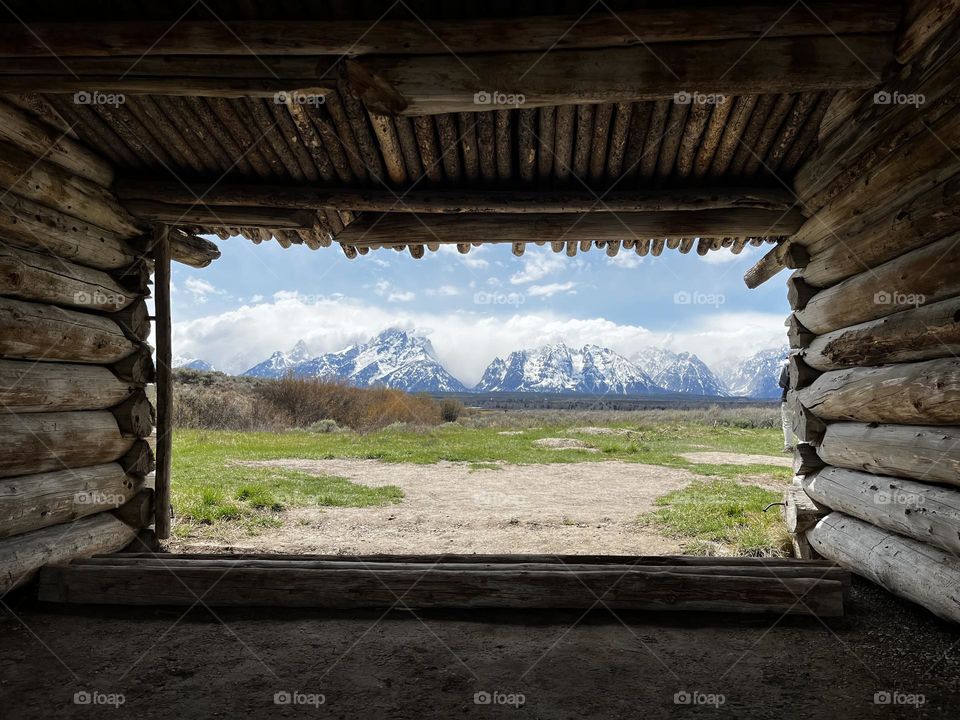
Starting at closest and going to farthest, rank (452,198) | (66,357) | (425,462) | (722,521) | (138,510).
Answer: (66,357) → (452,198) → (138,510) → (722,521) → (425,462)

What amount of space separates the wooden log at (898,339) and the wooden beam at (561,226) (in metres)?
1.31

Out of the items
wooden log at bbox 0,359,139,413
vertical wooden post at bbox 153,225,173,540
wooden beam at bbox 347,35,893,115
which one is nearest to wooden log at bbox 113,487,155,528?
vertical wooden post at bbox 153,225,173,540

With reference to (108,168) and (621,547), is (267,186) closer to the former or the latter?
(108,168)

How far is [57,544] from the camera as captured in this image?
167 inches

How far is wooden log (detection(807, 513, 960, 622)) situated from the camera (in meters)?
3.16

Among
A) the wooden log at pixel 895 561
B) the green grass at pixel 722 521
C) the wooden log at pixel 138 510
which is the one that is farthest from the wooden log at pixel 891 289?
the wooden log at pixel 138 510

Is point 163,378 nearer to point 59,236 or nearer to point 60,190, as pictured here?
point 59,236

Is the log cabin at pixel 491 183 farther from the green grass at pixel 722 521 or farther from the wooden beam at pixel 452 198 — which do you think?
the green grass at pixel 722 521

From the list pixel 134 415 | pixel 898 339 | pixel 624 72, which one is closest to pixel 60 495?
pixel 134 415

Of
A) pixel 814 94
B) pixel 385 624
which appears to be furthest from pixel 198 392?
pixel 814 94

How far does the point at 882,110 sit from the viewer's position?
3.71 metres

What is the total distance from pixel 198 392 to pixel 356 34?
26004 millimetres

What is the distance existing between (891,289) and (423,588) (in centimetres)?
396

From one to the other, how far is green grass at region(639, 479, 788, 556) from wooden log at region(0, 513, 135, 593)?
6144 millimetres
